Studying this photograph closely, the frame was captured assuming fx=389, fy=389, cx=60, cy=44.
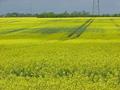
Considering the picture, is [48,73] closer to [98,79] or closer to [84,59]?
[98,79]

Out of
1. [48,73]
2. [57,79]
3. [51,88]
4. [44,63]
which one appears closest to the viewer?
[51,88]

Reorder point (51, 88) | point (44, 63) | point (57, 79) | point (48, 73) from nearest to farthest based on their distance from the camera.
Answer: point (51, 88), point (57, 79), point (48, 73), point (44, 63)

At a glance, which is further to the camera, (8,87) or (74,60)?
(74,60)

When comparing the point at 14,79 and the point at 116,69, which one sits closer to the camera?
the point at 14,79

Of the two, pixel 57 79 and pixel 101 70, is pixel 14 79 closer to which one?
pixel 57 79

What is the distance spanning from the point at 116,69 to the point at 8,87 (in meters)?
4.01

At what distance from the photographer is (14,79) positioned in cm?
1112

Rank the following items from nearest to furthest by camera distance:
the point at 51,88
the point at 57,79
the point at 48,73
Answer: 1. the point at 51,88
2. the point at 57,79
3. the point at 48,73

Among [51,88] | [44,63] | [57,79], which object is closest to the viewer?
[51,88]

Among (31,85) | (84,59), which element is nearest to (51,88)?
(31,85)

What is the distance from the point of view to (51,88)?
977 centimetres

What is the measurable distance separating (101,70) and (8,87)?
366 centimetres

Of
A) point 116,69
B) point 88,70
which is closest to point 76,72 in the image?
point 88,70

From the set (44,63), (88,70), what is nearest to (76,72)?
(88,70)
